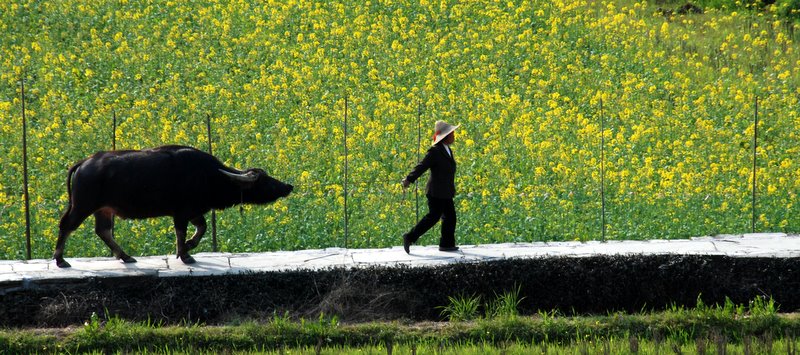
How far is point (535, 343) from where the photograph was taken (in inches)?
348

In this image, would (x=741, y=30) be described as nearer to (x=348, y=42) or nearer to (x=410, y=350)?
(x=348, y=42)

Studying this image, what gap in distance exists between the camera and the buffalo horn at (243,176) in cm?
1082

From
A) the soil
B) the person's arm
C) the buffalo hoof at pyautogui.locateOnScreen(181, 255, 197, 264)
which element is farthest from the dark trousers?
the buffalo hoof at pyautogui.locateOnScreen(181, 255, 197, 264)

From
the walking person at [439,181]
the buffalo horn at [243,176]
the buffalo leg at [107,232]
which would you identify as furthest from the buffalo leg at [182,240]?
the walking person at [439,181]

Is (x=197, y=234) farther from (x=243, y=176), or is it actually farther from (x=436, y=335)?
(x=436, y=335)

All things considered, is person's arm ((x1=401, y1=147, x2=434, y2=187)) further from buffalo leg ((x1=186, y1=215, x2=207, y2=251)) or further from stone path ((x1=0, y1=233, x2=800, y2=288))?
buffalo leg ((x1=186, y1=215, x2=207, y2=251))

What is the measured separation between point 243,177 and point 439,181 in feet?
6.13

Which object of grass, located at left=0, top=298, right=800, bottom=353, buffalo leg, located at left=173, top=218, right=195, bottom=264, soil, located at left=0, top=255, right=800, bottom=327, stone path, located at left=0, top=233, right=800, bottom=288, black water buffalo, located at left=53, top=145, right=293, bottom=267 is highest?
black water buffalo, located at left=53, top=145, right=293, bottom=267

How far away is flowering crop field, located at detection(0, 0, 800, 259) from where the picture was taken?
13.9m

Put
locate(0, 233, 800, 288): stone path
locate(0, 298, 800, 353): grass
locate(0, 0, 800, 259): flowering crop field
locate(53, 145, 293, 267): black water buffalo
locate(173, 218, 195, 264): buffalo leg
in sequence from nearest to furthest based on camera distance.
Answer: locate(0, 298, 800, 353): grass
locate(0, 233, 800, 288): stone path
locate(53, 145, 293, 267): black water buffalo
locate(173, 218, 195, 264): buffalo leg
locate(0, 0, 800, 259): flowering crop field

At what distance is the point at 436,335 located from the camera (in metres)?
8.84

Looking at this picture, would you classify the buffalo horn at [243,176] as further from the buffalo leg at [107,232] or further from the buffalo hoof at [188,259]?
the buffalo leg at [107,232]

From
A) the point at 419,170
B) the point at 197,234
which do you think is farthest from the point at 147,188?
the point at 419,170

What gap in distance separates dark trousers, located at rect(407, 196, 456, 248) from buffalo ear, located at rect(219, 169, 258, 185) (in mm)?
1594
